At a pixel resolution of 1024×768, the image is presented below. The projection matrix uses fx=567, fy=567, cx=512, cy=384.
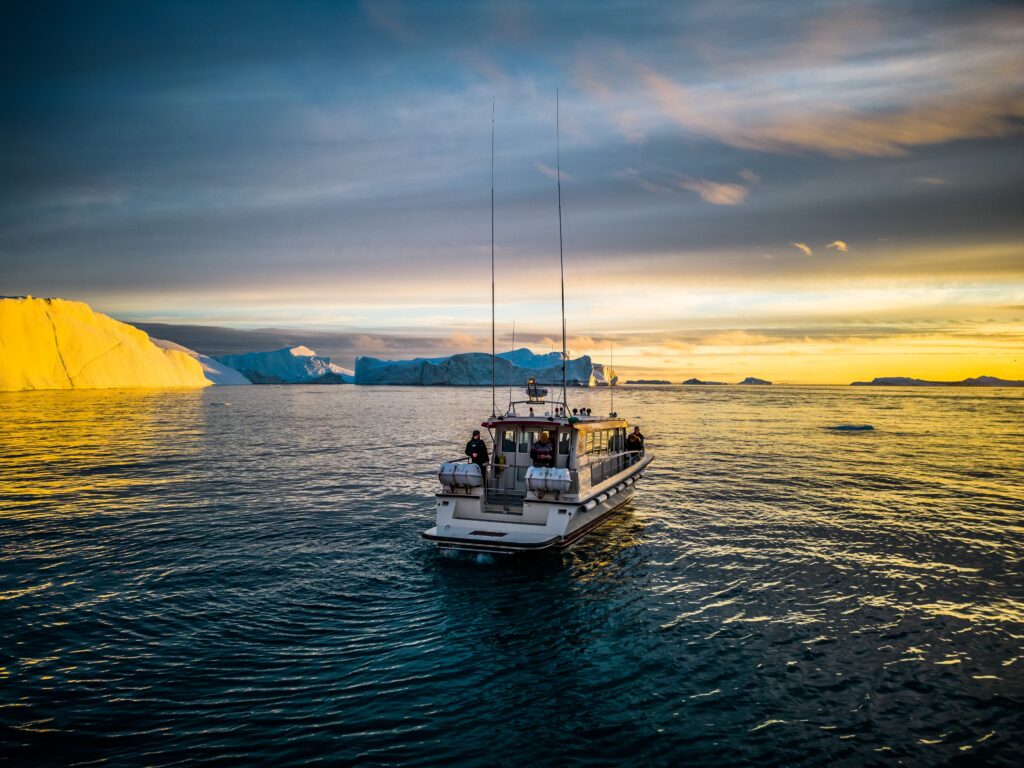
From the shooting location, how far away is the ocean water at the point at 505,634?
7824 millimetres

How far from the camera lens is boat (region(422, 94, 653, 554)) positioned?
49.4ft

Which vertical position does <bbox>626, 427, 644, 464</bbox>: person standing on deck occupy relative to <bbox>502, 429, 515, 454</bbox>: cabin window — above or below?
below

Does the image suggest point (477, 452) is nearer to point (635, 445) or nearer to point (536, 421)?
point (536, 421)

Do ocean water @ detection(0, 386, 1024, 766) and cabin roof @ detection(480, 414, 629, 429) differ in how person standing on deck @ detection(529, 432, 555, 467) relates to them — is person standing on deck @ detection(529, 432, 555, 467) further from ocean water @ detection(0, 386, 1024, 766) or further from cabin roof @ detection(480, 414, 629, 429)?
ocean water @ detection(0, 386, 1024, 766)

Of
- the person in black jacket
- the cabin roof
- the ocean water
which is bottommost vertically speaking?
the ocean water

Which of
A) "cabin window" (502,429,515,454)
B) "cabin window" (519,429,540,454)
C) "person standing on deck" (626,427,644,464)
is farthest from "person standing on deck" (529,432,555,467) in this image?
"person standing on deck" (626,427,644,464)

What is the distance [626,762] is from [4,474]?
34.6 meters

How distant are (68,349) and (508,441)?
171 metres

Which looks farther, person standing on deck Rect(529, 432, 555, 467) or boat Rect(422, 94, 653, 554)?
person standing on deck Rect(529, 432, 555, 467)

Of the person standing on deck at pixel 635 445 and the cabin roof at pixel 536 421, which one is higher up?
the cabin roof at pixel 536 421

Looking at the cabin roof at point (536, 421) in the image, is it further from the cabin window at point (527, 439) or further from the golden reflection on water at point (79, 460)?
the golden reflection on water at point (79, 460)

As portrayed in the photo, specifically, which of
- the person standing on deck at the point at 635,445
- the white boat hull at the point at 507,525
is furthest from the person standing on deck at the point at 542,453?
the person standing on deck at the point at 635,445

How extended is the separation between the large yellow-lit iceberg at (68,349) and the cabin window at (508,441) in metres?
155

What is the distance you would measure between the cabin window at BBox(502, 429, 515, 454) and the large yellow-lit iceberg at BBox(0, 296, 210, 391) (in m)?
155
